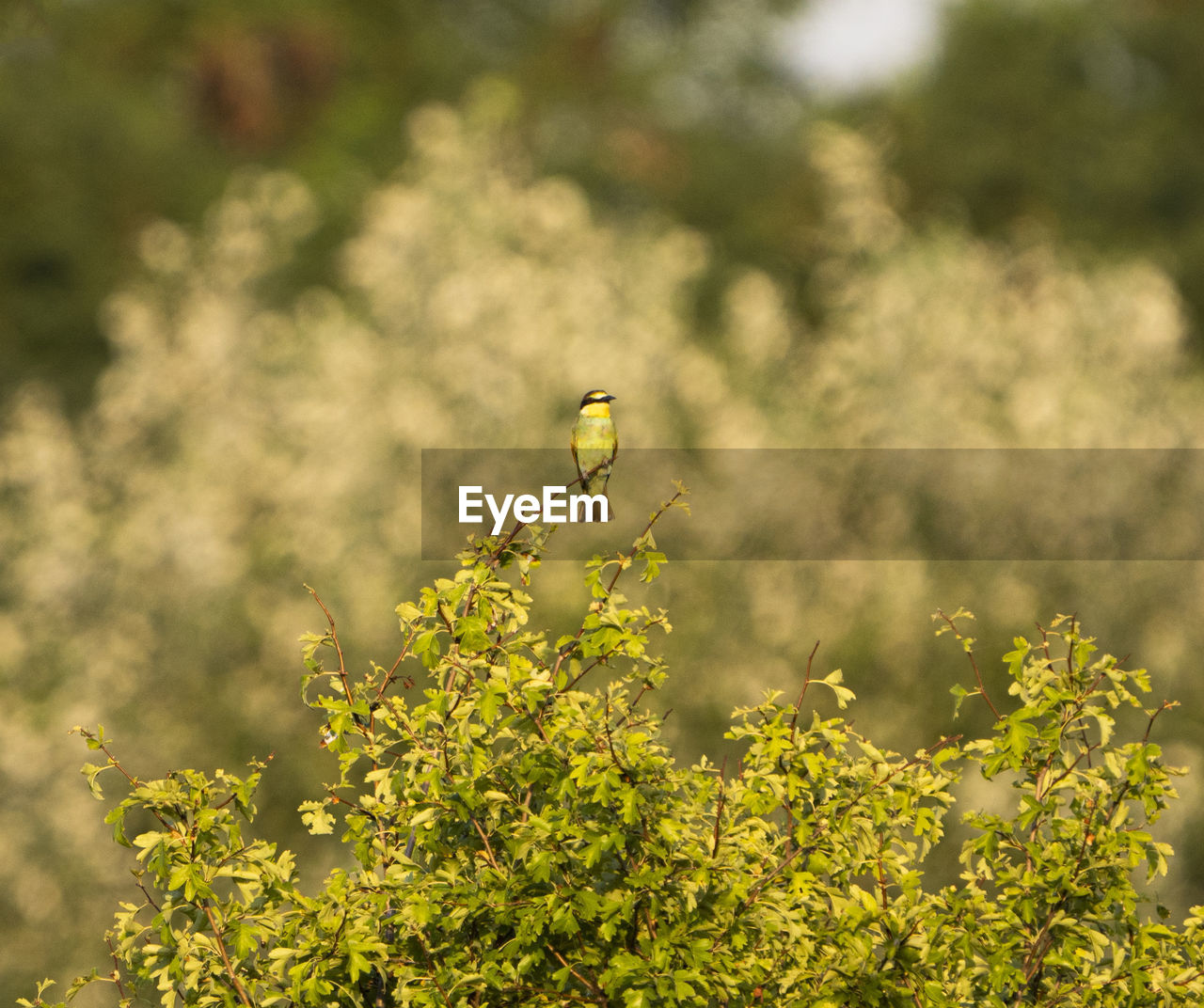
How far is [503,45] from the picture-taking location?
36156 mm

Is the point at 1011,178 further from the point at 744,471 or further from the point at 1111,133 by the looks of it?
the point at 744,471

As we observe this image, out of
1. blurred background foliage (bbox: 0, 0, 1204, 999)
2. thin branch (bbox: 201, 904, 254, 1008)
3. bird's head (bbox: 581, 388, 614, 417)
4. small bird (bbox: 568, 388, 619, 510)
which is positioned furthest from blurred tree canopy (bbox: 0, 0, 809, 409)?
thin branch (bbox: 201, 904, 254, 1008)

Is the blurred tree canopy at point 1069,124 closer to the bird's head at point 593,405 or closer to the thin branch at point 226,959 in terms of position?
the bird's head at point 593,405

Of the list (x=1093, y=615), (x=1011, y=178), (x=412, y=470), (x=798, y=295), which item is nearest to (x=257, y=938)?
(x=412, y=470)

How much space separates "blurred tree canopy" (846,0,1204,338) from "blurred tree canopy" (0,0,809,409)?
11.5 feet

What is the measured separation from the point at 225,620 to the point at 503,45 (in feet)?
74.8

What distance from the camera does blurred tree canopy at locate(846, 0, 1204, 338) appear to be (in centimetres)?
3278

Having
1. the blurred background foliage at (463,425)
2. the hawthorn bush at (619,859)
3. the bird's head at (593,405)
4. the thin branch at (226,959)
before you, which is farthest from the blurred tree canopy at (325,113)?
the thin branch at (226,959)

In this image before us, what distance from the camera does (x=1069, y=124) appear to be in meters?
35.5

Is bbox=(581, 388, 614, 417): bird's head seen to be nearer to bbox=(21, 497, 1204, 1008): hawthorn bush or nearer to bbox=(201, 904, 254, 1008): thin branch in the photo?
bbox=(21, 497, 1204, 1008): hawthorn bush

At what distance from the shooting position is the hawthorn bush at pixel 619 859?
12.7 feet

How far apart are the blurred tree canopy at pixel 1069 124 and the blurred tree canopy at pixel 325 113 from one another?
3.50m

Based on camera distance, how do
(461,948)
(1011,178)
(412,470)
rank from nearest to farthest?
(461,948)
(412,470)
(1011,178)

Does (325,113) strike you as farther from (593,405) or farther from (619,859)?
(619,859)
